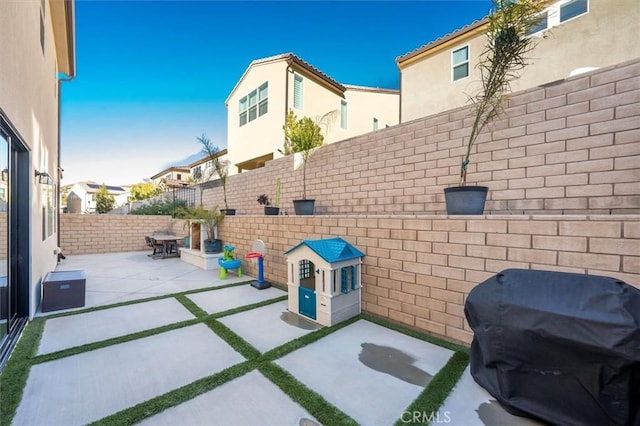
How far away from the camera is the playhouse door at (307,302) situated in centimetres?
374

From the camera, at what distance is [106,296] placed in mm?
4875

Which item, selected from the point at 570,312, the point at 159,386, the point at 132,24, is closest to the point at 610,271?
the point at 570,312

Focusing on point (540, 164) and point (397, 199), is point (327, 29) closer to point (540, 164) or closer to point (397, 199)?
point (397, 199)

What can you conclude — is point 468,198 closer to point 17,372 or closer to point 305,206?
point 305,206

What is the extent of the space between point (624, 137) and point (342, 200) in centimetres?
429

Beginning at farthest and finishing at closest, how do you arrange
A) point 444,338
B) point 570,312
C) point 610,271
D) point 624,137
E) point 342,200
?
point 342,200
point 444,338
point 624,137
point 610,271
point 570,312

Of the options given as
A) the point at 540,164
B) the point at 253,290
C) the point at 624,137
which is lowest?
the point at 253,290

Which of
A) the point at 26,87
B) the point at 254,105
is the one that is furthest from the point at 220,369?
the point at 254,105

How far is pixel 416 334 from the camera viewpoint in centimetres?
332

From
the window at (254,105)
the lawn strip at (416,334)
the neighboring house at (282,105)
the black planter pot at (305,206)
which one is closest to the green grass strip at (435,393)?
the lawn strip at (416,334)

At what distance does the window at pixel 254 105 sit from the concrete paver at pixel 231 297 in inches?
308

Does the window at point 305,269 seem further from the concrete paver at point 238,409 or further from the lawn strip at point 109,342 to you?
the concrete paver at point 238,409

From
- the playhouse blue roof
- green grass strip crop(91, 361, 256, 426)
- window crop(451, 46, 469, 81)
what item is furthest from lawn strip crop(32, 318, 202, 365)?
window crop(451, 46, 469, 81)

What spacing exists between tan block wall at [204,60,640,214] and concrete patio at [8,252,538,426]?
2.36 meters
